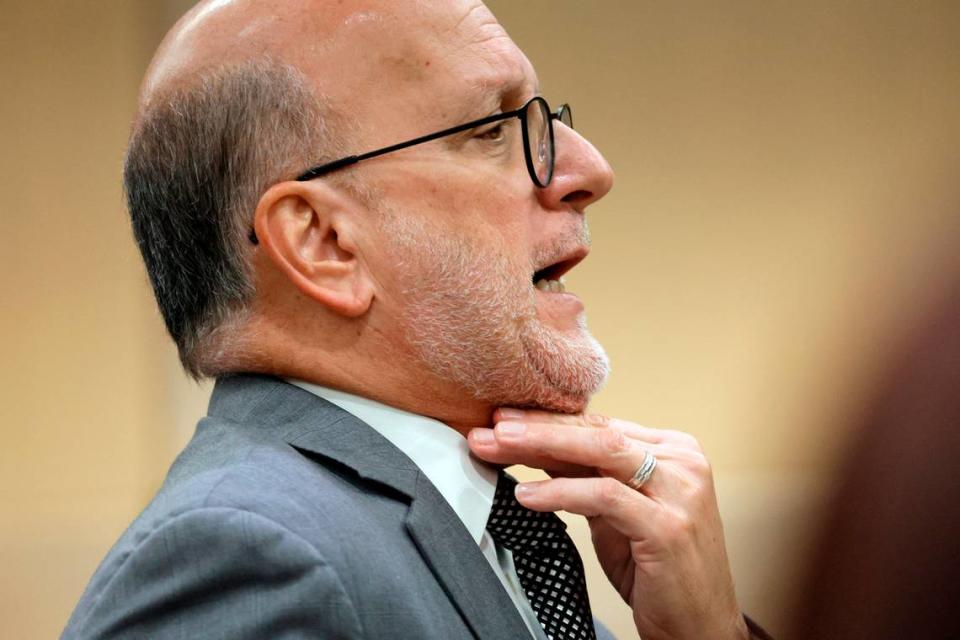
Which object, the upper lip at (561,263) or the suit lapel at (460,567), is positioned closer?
the suit lapel at (460,567)

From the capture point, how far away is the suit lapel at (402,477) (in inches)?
45.1

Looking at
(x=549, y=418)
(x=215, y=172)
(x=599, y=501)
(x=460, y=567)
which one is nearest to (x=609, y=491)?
(x=599, y=501)

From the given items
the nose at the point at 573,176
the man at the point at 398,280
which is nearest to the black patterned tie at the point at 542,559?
the man at the point at 398,280

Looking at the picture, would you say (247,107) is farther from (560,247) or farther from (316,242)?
(560,247)

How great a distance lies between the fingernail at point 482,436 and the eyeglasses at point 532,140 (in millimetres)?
313

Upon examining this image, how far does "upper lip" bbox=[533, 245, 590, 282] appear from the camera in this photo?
1410mm

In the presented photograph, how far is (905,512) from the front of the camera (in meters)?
0.67

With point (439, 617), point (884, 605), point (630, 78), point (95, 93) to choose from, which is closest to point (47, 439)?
point (95, 93)

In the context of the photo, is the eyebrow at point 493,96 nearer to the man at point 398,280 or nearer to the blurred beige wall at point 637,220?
the man at point 398,280

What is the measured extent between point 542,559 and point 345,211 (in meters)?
0.47

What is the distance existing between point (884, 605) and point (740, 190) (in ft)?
7.87

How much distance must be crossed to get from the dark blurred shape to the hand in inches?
22.8

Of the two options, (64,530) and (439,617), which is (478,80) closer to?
(439,617)

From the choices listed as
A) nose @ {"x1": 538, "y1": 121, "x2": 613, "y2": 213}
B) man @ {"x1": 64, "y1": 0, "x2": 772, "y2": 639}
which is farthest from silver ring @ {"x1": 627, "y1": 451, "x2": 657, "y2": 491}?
nose @ {"x1": 538, "y1": 121, "x2": 613, "y2": 213}
